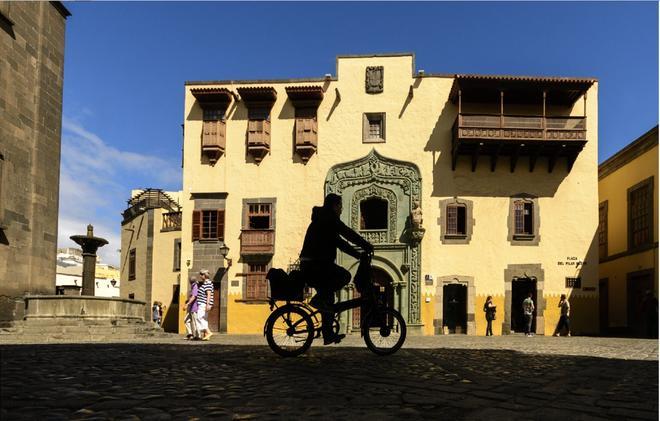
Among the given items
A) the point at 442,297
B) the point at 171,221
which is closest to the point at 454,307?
the point at 442,297

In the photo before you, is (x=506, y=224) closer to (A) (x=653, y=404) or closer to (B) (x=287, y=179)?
(B) (x=287, y=179)

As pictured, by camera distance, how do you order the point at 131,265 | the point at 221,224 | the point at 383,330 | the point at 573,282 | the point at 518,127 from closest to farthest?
the point at 383,330 → the point at 518,127 → the point at 573,282 → the point at 221,224 → the point at 131,265

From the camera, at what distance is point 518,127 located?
26.8 m

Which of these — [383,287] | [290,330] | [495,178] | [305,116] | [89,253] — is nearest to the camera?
[290,330]

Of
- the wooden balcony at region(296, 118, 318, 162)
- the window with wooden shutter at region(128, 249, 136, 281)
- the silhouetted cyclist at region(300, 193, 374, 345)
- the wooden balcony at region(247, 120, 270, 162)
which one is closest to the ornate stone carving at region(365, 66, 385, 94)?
the wooden balcony at region(296, 118, 318, 162)

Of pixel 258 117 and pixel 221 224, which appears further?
pixel 258 117

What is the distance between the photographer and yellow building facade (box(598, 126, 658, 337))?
85.0 ft

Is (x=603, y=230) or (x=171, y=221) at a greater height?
(x=171, y=221)

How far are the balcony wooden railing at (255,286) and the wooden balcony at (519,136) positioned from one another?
9965mm

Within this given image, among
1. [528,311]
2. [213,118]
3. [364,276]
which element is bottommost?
A: [528,311]

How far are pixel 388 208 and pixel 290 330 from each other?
20.7 metres

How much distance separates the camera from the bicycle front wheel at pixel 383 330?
25.9 feet

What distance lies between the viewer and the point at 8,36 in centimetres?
1881

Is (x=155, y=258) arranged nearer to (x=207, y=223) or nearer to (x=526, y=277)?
(x=207, y=223)
